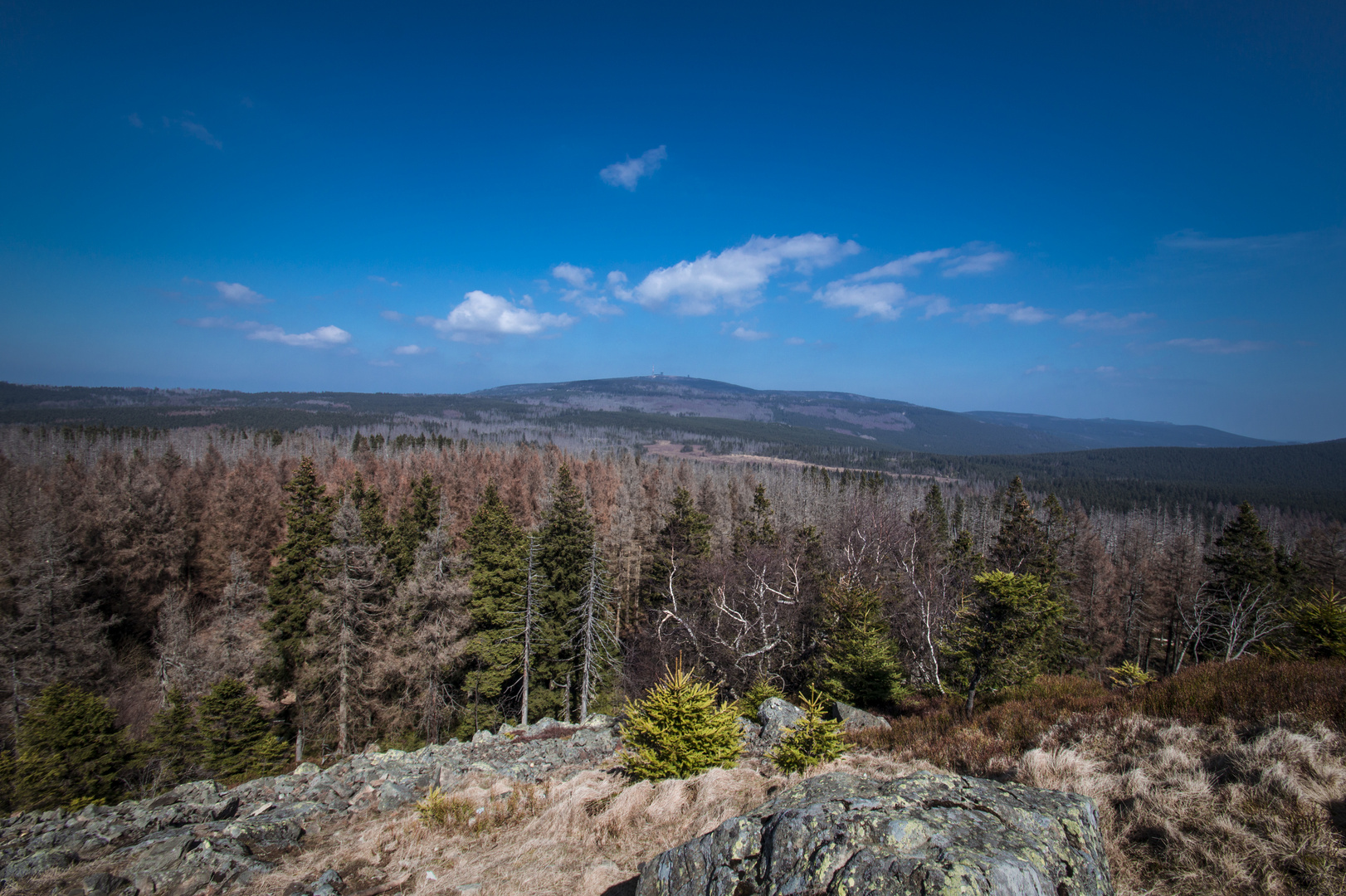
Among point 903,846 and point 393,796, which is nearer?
point 903,846

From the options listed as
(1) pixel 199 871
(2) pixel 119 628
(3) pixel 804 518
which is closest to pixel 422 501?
(2) pixel 119 628

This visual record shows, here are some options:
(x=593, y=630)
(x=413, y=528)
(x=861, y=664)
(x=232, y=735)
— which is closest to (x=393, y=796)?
(x=232, y=735)

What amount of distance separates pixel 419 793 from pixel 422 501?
34299 millimetres

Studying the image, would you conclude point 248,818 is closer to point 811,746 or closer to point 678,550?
point 811,746

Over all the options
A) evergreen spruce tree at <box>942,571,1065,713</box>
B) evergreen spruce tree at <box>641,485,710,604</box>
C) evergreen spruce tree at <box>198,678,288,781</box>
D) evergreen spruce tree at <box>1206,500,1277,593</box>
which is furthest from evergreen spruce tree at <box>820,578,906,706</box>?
evergreen spruce tree at <box>1206,500,1277,593</box>

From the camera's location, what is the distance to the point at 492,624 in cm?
2647

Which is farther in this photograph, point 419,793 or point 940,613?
point 940,613

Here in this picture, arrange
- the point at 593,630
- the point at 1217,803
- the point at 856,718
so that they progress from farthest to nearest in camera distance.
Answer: the point at 593,630 → the point at 856,718 → the point at 1217,803

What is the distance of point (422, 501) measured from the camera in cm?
4291

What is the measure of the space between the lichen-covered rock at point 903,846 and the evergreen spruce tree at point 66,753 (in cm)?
2095

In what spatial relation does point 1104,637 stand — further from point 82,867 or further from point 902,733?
point 82,867

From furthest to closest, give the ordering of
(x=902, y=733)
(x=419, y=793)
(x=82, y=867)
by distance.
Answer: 1. (x=902, y=733)
2. (x=419, y=793)
3. (x=82, y=867)

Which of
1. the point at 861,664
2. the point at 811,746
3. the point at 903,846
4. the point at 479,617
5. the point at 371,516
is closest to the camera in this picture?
the point at 903,846

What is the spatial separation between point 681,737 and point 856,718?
7830 mm
